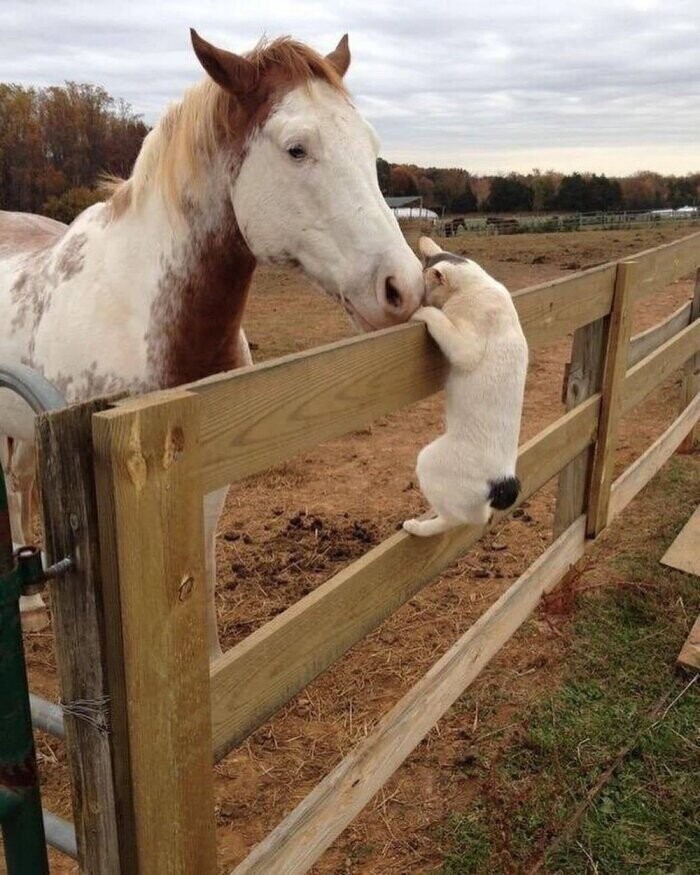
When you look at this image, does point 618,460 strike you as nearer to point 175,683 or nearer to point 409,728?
point 409,728

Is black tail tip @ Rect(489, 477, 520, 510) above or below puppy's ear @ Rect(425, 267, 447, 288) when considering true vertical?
below

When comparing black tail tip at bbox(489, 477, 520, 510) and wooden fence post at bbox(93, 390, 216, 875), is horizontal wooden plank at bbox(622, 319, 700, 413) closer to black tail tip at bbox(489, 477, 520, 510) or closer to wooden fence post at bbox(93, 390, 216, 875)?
black tail tip at bbox(489, 477, 520, 510)

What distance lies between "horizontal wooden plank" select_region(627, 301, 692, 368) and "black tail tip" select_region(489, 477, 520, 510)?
7.12 feet

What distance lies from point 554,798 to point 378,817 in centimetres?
59

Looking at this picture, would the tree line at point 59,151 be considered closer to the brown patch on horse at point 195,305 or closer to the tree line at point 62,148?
the tree line at point 62,148

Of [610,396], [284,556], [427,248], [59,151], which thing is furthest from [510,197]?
[427,248]

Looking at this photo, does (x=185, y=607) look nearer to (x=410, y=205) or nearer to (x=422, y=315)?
(x=422, y=315)

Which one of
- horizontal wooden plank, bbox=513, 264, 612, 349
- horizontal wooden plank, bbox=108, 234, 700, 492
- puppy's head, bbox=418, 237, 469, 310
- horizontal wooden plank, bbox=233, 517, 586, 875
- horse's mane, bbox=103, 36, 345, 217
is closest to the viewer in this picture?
horizontal wooden plank, bbox=108, 234, 700, 492

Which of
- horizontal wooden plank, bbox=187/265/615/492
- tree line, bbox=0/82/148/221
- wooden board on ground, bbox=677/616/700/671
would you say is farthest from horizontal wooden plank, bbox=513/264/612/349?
tree line, bbox=0/82/148/221

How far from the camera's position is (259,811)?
2.49 m

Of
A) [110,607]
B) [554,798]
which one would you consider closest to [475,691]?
[554,798]

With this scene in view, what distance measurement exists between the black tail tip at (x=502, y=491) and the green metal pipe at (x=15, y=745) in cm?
110

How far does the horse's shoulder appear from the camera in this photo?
3.39m

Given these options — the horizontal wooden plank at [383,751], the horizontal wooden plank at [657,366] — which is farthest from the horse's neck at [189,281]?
the horizontal wooden plank at [657,366]
